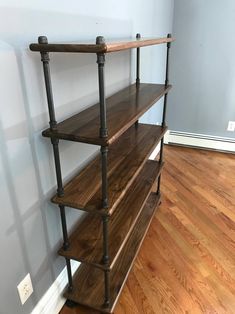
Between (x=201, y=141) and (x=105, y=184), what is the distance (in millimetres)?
2418

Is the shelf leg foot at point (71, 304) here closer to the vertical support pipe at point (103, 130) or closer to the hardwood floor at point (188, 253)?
the hardwood floor at point (188, 253)

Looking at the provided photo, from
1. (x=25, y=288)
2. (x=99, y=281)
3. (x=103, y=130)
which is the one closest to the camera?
(x=103, y=130)

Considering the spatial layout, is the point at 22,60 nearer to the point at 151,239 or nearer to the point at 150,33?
the point at 151,239

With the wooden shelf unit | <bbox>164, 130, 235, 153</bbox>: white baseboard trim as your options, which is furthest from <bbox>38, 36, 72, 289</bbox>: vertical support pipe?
<bbox>164, 130, 235, 153</bbox>: white baseboard trim

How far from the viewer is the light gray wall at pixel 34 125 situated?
2.92 feet

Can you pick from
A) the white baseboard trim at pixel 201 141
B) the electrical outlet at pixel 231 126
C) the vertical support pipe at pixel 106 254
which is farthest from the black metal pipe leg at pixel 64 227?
the electrical outlet at pixel 231 126

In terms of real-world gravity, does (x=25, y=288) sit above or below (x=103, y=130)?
below

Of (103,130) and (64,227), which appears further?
(64,227)

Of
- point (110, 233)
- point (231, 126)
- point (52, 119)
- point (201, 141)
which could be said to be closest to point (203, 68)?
point (231, 126)

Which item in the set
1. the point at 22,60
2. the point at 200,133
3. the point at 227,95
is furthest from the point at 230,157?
the point at 22,60

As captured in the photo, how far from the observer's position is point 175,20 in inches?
110

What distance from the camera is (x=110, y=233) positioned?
1395 mm

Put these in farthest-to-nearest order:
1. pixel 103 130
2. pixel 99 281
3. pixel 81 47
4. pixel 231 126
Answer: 1. pixel 231 126
2. pixel 99 281
3. pixel 103 130
4. pixel 81 47

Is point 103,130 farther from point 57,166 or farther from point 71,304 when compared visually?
point 71,304
